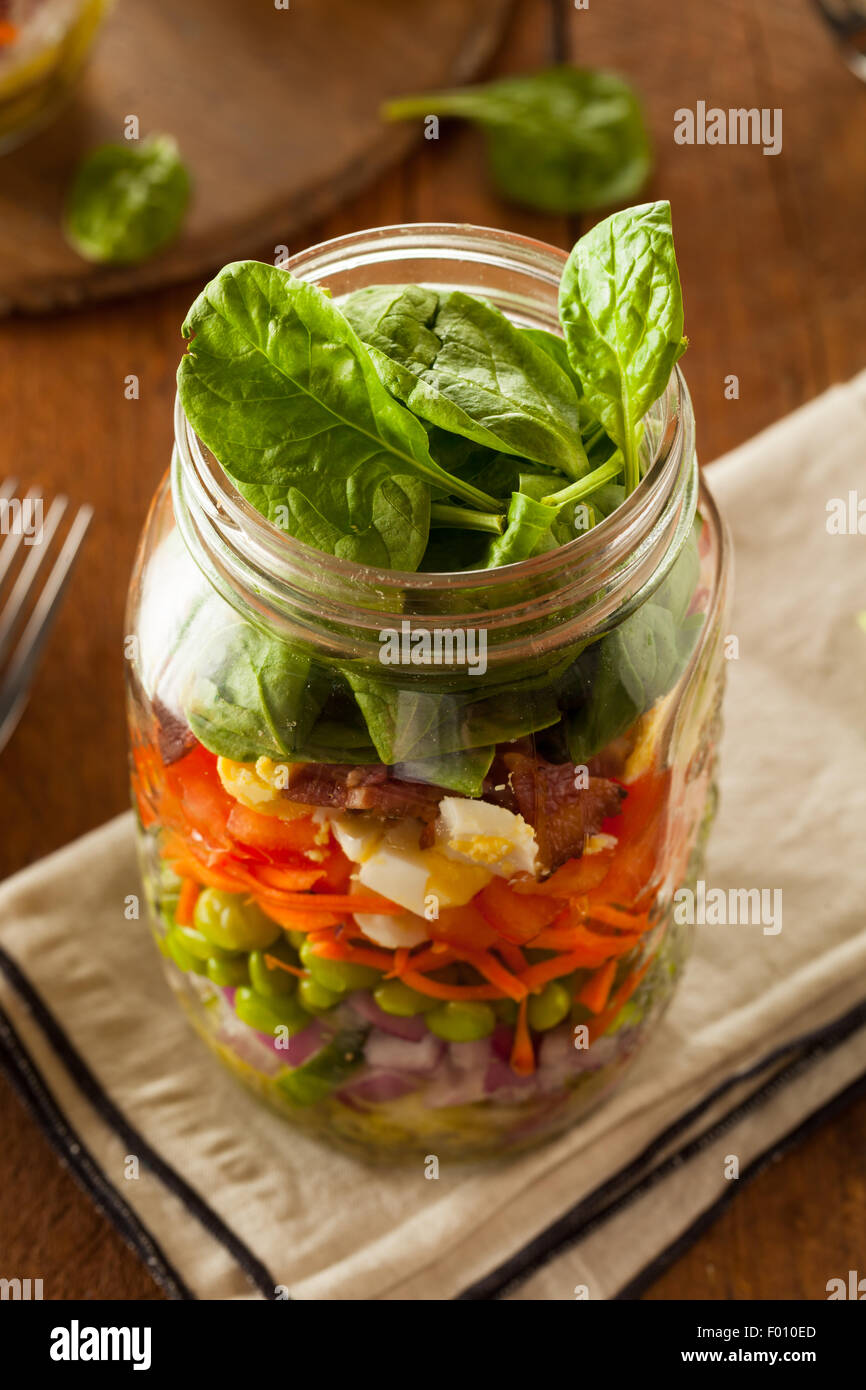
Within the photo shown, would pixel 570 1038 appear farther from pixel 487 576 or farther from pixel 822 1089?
pixel 487 576

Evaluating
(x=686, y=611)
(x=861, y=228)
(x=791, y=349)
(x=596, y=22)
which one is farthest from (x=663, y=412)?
(x=596, y=22)

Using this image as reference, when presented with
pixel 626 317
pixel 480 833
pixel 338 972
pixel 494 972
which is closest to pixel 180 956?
pixel 338 972

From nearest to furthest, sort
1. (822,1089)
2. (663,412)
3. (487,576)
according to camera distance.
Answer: (487,576)
(663,412)
(822,1089)

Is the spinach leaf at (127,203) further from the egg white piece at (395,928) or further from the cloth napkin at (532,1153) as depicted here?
the egg white piece at (395,928)

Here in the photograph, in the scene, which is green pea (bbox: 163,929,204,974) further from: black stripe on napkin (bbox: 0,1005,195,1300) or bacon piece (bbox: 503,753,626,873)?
bacon piece (bbox: 503,753,626,873)

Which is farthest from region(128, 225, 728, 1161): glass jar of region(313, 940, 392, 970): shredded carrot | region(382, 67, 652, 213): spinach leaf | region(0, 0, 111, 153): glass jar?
region(0, 0, 111, 153): glass jar

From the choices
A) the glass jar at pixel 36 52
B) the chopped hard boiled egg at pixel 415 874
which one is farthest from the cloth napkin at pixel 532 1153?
the glass jar at pixel 36 52

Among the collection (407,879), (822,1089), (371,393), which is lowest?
(822,1089)
